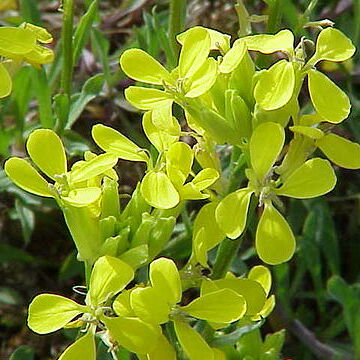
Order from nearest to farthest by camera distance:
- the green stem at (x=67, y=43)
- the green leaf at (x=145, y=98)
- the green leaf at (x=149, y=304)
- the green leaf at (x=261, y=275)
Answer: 1. the green leaf at (x=149, y=304)
2. the green leaf at (x=145, y=98)
3. the green leaf at (x=261, y=275)
4. the green stem at (x=67, y=43)

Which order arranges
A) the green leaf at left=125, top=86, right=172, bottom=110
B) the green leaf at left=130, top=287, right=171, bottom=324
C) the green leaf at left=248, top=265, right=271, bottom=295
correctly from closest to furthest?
the green leaf at left=130, top=287, right=171, bottom=324, the green leaf at left=125, top=86, right=172, bottom=110, the green leaf at left=248, top=265, right=271, bottom=295

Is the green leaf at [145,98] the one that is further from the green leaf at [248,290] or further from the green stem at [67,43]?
the green stem at [67,43]

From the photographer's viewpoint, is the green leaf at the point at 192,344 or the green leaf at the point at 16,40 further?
the green leaf at the point at 16,40

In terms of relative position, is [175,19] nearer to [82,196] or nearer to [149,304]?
[82,196]

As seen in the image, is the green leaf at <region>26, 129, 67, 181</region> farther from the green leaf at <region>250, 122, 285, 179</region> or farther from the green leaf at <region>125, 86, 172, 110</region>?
the green leaf at <region>250, 122, 285, 179</region>

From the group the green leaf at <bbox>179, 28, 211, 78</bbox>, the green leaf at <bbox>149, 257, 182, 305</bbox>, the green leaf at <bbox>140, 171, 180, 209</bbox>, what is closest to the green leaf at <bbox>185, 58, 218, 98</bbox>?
the green leaf at <bbox>179, 28, 211, 78</bbox>

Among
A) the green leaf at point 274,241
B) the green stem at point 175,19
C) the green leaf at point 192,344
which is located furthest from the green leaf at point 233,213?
the green stem at point 175,19

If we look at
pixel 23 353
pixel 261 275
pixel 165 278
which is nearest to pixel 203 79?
pixel 165 278
